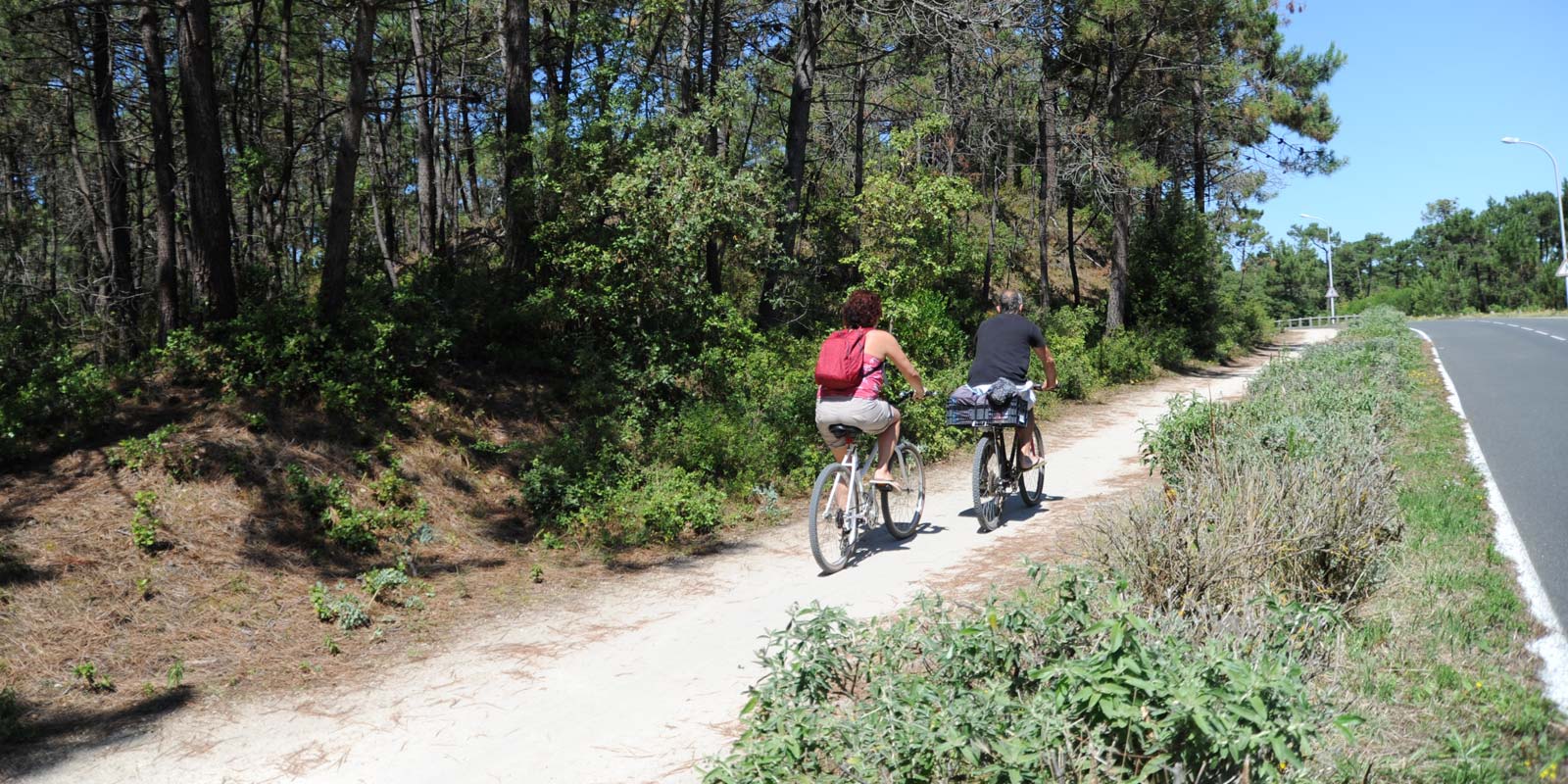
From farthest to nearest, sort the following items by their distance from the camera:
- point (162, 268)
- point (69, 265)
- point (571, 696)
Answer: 1. point (69, 265)
2. point (162, 268)
3. point (571, 696)

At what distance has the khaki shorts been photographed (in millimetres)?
7176

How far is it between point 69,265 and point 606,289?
27161 millimetres

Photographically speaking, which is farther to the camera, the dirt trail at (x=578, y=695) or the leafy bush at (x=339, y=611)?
the leafy bush at (x=339, y=611)

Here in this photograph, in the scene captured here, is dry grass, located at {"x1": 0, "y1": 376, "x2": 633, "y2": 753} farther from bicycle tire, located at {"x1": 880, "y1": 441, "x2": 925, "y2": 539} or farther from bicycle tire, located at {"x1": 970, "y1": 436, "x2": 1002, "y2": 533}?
bicycle tire, located at {"x1": 970, "y1": 436, "x2": 1002, "y2": 533}

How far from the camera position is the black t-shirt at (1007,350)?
8070mm

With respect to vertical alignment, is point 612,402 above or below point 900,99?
below

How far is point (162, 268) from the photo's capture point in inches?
421

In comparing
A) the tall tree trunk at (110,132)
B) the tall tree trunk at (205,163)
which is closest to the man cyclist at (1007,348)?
the tall tree trunk at (205,163)

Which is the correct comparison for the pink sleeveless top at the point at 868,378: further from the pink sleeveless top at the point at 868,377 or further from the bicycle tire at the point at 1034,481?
the bicycle tire at the point at 1034,481

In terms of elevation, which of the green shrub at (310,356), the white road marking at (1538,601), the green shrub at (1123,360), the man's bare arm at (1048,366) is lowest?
the white road marking at (1538,601)

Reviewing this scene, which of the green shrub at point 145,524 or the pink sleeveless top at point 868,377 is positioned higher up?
the pink sleeveless top at point 868,377

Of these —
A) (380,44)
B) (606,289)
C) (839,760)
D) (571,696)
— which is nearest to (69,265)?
(380,44)

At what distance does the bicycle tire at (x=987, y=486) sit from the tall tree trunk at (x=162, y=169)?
8.77m

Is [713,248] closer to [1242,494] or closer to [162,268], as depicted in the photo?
[162,268]
